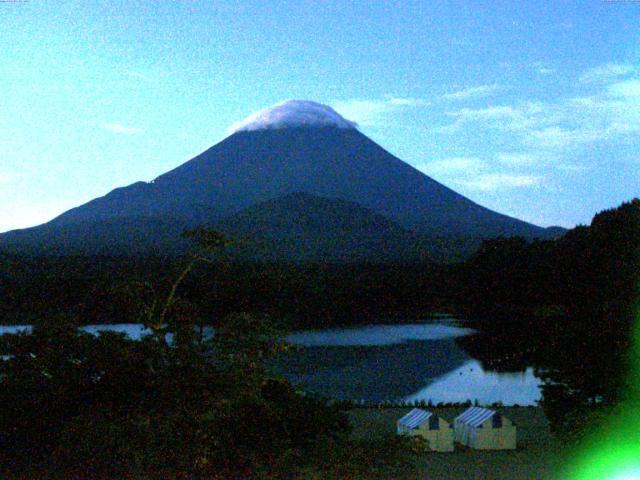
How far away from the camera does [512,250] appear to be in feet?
124

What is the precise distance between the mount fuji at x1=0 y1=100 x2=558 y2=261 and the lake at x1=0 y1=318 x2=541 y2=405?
3500 cm

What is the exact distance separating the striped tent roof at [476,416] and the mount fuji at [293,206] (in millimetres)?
52224

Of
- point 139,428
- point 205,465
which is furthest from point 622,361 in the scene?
point 139,428

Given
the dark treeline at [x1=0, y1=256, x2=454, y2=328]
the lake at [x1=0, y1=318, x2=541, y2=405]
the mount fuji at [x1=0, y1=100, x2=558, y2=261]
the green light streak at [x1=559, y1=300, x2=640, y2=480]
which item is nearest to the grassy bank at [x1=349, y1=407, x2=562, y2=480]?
the green light streak at [x1=559, y1=300, x2=640, y2=480]

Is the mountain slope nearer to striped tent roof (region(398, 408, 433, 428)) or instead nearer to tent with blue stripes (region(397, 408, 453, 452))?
striped tent roof (region(398, 408, 433, 428))

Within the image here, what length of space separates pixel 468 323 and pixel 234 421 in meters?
30.3

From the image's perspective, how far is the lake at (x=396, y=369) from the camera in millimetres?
18422

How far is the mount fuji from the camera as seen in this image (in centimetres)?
7056

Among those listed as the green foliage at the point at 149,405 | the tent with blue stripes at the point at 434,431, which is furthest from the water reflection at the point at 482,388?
the green foliage at the point at 149,405

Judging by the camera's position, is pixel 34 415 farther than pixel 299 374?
No

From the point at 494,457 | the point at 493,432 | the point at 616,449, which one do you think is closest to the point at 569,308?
the point at 493,432

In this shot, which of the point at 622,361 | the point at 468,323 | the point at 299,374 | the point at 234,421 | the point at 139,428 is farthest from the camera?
the point at 468,323

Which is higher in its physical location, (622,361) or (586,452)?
(622,361)

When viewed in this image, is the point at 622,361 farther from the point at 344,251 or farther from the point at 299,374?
the point at 344,251
